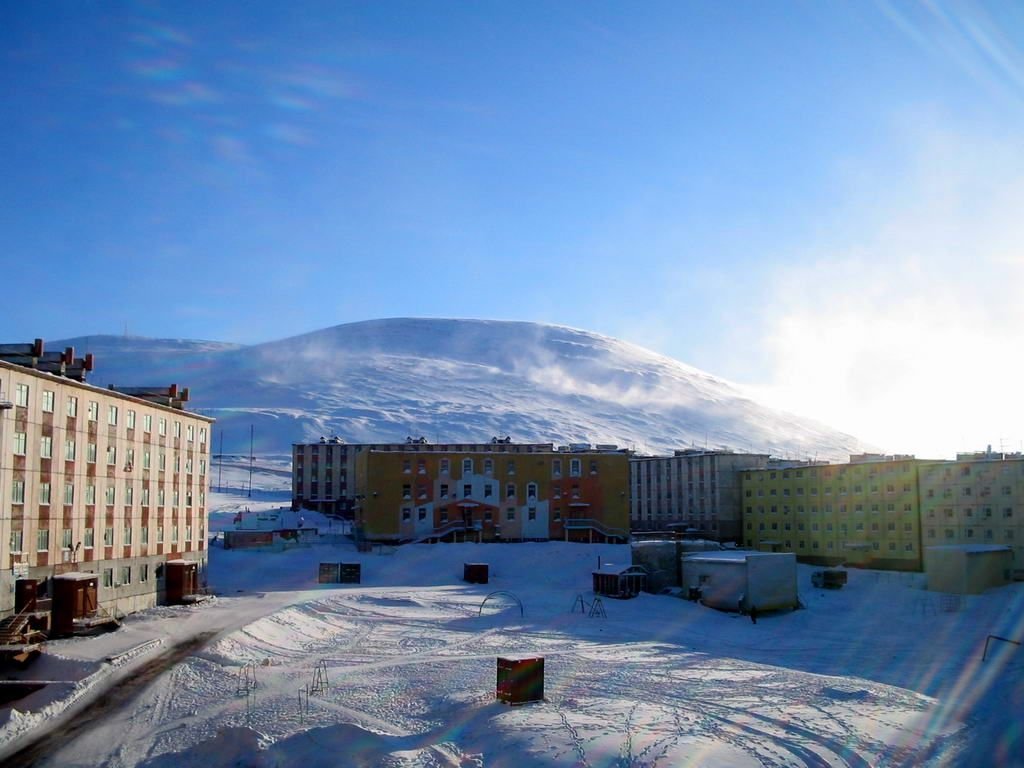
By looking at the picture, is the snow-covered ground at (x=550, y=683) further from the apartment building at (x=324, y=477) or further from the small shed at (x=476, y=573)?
the apartment building at (x=324, y=477)

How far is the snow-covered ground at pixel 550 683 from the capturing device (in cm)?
2472

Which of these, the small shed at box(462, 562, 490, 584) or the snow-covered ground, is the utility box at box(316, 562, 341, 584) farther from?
the small shed at box(462, 562, 490, 584)

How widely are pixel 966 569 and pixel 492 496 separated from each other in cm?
3695

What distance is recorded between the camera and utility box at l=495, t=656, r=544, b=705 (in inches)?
1131

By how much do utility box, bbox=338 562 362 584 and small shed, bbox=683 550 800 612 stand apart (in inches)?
895

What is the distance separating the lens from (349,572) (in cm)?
6250

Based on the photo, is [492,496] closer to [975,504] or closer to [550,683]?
[975,504]

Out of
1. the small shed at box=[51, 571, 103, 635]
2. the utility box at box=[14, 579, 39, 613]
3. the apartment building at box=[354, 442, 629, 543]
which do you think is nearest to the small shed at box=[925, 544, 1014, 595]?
the apartment building at box=[354, 442, 629, 543]

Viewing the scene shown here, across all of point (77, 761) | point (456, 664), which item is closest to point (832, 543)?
point (456, 664)

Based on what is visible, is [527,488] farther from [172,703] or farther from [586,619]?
[172,703]

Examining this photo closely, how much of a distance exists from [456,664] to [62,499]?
60.5ft

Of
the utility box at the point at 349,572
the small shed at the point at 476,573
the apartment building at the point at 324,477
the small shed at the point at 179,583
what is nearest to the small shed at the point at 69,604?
the small shed at the point at 179,583

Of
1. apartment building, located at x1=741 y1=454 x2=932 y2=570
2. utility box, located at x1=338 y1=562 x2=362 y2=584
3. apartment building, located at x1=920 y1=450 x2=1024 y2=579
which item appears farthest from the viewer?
apartment building, located at x1=741 y1=454 x2=932 y2=570

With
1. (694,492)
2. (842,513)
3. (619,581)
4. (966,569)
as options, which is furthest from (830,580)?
(694,492)
